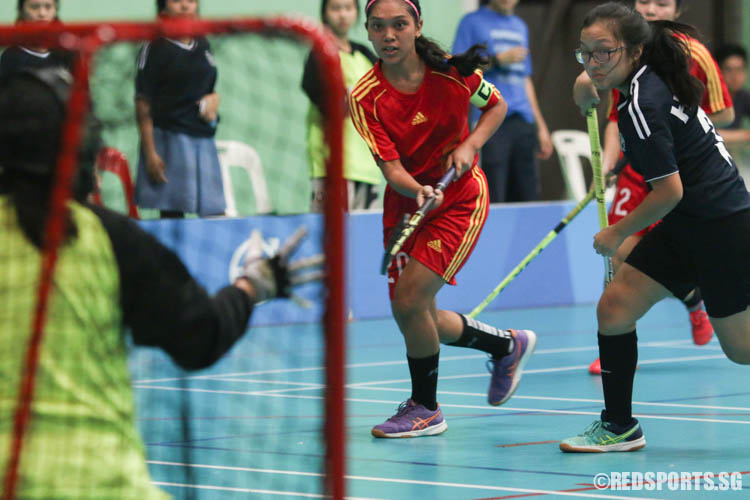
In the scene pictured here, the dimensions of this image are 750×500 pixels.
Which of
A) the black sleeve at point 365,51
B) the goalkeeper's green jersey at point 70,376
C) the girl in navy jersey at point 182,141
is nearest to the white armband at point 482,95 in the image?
the girl in navy jersey at point 182,141

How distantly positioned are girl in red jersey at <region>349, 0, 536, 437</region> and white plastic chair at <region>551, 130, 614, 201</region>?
21.2 feet

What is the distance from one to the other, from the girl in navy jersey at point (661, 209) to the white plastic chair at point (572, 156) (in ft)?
22.7

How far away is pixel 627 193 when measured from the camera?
6.44m

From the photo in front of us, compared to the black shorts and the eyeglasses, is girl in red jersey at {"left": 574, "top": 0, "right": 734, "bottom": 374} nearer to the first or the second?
the eyeglasses

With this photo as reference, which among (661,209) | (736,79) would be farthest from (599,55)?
(736,79)

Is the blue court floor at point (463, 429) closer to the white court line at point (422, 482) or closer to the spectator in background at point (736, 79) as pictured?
the white court line at point (422, 482)

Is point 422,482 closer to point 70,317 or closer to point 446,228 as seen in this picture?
point 446,228

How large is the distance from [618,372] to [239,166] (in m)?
5.26

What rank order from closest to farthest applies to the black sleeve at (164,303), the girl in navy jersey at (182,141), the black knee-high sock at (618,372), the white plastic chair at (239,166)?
the black sleeve at (164,303)
the black knee-high sock at (618,372)
the girl in navy jersey at (182,141)
the white plastic chair at (239,166)

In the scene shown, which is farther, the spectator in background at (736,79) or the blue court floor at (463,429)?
the spectator in background at (736,79)

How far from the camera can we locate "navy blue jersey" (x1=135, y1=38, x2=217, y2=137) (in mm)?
5884

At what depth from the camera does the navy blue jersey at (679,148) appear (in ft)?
13.9

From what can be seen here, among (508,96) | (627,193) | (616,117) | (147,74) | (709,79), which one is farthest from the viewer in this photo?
(508,96)

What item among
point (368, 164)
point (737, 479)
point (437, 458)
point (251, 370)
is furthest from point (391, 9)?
point (368, 164)
